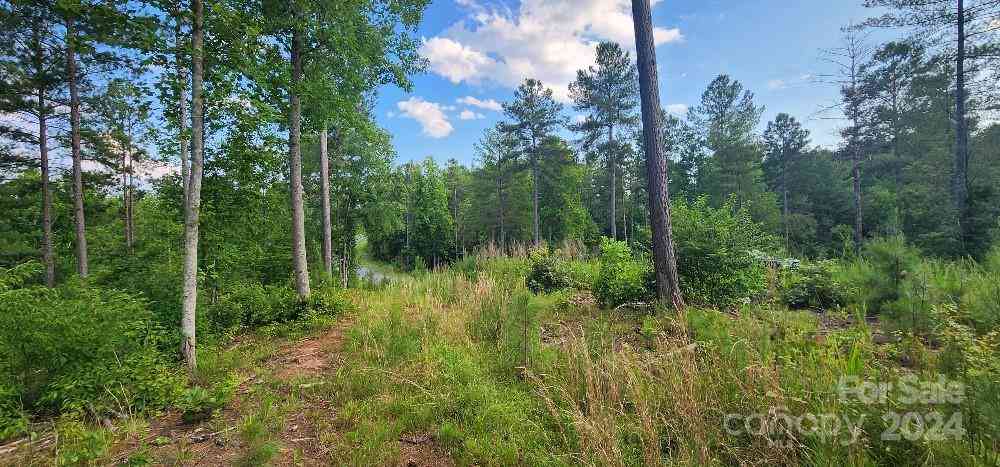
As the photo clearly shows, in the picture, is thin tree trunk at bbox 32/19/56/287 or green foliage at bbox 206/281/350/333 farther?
thin tree trunk at bbox 32/19/56/287

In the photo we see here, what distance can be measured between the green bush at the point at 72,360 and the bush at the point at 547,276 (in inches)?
254

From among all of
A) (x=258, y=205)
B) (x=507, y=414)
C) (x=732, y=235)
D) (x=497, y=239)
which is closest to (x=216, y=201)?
(x=258, y=205)

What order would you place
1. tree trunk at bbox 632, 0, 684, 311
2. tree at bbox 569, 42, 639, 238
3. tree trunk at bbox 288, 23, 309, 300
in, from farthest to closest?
tree at bbox 569, 42, 639, 238, tree trunk at bbox 288, 23, 309, 300, tree trunk at bbox 632, 0, 684, 311

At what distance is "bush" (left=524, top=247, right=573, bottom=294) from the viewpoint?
8.31 meters

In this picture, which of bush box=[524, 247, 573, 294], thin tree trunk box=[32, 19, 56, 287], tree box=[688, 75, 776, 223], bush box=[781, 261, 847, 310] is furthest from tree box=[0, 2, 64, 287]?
tree box=[688, 75, 776, 223]

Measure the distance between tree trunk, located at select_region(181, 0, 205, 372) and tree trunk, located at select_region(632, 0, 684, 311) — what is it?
5.94m

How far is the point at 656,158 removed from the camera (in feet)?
17.8

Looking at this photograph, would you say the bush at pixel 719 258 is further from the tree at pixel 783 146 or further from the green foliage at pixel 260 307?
the tree at pixel 783 146

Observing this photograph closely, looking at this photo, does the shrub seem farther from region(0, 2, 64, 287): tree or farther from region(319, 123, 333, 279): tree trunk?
region(0, 2, 64, 287): tree

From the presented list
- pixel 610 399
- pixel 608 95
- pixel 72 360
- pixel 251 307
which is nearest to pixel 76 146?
pixel 251 307

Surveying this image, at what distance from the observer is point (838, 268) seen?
24.0ft

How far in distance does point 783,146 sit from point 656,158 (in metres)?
31.4

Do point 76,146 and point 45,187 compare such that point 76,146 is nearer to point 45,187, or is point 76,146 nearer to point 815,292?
point 45,187

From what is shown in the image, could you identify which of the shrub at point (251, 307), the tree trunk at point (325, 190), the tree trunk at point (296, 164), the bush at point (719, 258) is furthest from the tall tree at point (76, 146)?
the bush at point (719, 258)
